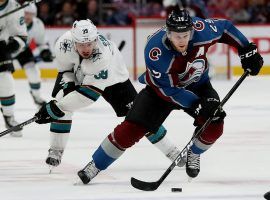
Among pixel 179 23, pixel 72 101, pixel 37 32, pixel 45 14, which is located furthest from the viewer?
pixel 45 14

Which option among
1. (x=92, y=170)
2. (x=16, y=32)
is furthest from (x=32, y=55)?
(x=92, y=170)

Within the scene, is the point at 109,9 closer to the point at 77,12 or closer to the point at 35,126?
the point at 77,12

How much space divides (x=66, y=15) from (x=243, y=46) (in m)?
6.85

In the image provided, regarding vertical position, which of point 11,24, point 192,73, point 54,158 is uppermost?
point 192,73

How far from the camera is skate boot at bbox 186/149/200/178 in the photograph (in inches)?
183

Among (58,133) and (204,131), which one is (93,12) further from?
(204,131)

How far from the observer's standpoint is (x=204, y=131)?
4566 mm

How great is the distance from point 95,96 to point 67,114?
0.22 m

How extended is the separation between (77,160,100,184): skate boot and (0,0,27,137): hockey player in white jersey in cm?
200

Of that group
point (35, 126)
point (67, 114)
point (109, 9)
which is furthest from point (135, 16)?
point (67, 114)

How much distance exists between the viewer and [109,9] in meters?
11.6

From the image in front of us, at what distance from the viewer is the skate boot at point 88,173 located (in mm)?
4559

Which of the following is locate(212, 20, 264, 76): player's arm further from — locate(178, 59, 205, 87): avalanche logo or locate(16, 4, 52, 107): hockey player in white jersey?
locate(16, 4, 52, 107): hockey player in white jersey

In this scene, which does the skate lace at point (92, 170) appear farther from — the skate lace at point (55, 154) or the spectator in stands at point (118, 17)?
the spectator in stands at point (118, 17)
